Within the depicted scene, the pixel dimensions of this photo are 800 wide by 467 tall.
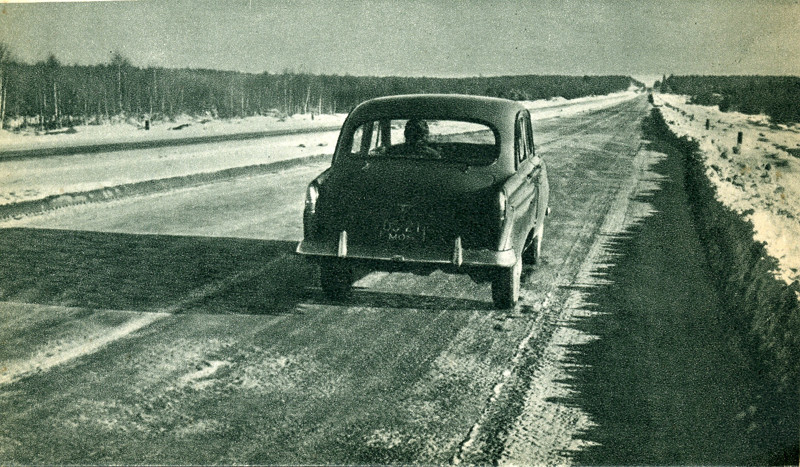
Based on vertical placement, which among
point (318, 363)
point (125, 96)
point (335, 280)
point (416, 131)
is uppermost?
point (125, 96)

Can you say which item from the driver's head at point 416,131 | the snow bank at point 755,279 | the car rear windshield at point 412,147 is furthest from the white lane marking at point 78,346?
the snow bank at point 755,279

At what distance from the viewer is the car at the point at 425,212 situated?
21.1 ft

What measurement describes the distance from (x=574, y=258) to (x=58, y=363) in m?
5.97

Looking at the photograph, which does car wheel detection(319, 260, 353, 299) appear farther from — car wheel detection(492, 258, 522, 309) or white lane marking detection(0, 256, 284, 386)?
car wheel detection(492, 258, 522, 309)

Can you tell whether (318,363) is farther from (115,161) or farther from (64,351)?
(115,161)

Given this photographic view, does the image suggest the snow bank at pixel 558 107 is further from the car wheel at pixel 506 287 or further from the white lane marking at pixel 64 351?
the white lane marking at pixel 64 351

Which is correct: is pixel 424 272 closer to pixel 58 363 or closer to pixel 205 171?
pixel 58 363

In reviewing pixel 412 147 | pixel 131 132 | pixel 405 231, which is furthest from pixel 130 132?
pixel 405 231

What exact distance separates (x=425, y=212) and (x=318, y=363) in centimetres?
178

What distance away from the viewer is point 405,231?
21.3ft

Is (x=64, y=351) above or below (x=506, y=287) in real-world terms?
below

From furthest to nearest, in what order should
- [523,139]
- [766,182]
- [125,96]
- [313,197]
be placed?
[125,96]
[766,182]
[523,139]
[313,197]

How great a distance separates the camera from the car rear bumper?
6354 millimetres

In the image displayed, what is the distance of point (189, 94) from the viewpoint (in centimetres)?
5841
